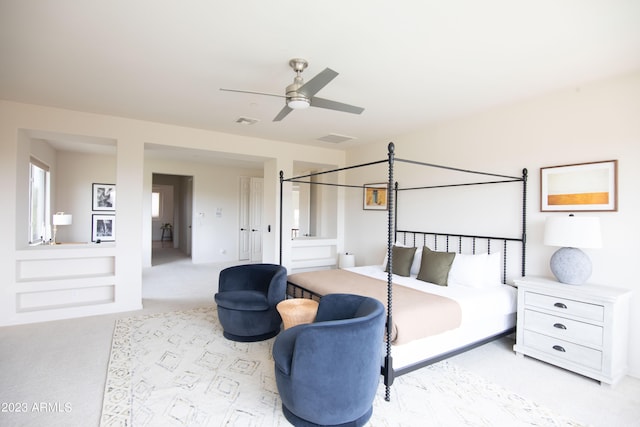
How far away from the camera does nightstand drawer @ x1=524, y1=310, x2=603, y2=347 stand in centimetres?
262

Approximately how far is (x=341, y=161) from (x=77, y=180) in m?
5.61

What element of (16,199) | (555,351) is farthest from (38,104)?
(555,351)

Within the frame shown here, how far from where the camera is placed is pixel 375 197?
5.52m

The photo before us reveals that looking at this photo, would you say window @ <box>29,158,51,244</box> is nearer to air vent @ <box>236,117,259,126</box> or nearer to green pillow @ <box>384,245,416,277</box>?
air vent @ <box>236,117,259,126</box>

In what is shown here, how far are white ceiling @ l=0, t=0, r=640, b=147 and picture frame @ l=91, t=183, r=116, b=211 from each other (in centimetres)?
372

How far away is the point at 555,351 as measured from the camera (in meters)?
2.84

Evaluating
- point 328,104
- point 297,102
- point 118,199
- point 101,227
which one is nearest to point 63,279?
point 118,199

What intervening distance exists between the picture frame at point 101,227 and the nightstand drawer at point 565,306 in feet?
25.8

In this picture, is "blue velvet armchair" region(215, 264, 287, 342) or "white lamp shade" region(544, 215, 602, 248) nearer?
"white lamp shade" region(544, 215, 602, 248)

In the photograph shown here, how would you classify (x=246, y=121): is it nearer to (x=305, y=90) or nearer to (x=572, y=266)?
(x=305, y=90)

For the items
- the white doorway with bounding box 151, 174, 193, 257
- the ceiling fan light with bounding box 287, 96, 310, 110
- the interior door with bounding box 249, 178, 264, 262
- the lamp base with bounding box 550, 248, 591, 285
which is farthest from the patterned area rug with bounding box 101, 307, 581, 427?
the white doorway with bounding box 151, 174, 193, 257

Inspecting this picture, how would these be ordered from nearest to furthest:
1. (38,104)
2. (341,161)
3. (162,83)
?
1. (162,83)
2. (38,104)
3. (341,161)

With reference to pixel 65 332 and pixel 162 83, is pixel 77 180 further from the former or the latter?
pixel 162 83

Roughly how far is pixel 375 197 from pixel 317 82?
3423 millimetres
